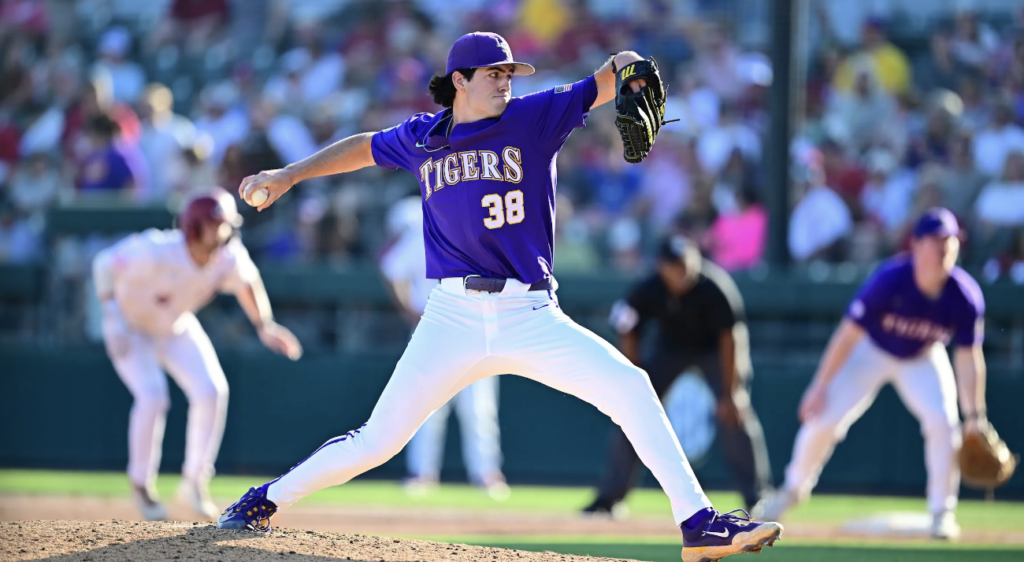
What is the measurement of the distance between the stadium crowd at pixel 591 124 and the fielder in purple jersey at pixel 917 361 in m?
2.77

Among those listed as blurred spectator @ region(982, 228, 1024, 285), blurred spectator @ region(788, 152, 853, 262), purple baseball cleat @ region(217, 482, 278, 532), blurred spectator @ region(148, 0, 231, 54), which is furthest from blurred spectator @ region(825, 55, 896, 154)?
purple baseball cleat @ region(217, 482, 278, 532)

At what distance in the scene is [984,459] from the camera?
7383 millimetres

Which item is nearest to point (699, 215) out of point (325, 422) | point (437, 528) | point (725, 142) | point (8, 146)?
point (725, 142)

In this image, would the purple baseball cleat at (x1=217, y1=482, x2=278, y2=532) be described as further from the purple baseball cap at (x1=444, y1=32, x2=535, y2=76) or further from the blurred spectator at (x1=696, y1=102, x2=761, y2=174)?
the blurred spectator at (x1=696, y1=102, x2=761, y2=174)

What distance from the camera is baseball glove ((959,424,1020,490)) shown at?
24.1 ft

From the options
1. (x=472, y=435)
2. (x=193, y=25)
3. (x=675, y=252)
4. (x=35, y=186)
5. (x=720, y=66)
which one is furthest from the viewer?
(x=193, y=25)

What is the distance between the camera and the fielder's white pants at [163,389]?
7664 mm

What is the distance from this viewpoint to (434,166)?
476 centimetres

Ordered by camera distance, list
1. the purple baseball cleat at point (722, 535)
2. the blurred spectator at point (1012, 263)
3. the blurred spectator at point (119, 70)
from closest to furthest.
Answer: the purple baseball cleat at point (722, 535), the blurred spectator at point (1012, 263), the blurred spectator at point (119, 70)

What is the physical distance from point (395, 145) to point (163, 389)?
3572 mm

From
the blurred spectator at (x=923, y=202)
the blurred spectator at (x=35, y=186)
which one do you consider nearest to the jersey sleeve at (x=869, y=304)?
the blurred spectator at (x=923, y=202)

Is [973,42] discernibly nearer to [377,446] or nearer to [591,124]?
[591,124]

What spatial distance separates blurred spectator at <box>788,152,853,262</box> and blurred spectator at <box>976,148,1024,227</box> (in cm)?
119

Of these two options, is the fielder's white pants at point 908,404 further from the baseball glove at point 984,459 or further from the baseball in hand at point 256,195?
the baseball in hand at point 256,195
